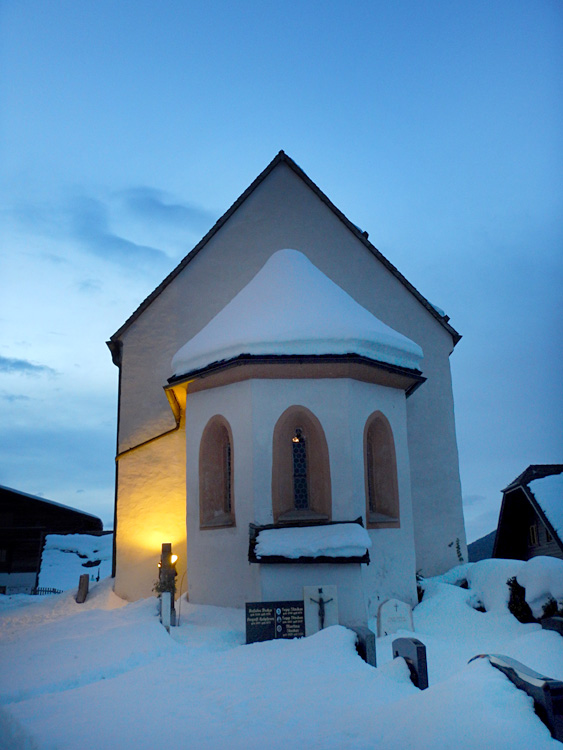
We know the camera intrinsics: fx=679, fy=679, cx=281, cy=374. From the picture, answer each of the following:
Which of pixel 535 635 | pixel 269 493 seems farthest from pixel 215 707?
pixel 269 493

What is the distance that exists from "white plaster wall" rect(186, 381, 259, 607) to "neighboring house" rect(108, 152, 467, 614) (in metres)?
0.03

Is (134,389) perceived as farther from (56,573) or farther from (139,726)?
(56,573)

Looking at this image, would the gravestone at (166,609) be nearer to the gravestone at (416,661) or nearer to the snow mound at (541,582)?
the gravestone at (416,661)

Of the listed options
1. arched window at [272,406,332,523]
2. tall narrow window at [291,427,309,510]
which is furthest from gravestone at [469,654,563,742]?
tall narrow window at [291,427,309,510]

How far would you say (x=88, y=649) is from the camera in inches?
367

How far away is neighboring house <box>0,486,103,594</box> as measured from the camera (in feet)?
83.6

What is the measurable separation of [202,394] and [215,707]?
27.3 feet

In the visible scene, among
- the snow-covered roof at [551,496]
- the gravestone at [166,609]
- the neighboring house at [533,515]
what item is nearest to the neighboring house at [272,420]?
the gravestone at [166,609]

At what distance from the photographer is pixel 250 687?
24.5 ft

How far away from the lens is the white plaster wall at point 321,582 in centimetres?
1179

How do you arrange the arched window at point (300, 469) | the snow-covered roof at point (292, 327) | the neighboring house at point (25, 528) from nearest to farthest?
1. the arched window at point (300, 469)
2. the snow-covered roof at point (292, 327)
3. the neighboring house at point (25, 528)

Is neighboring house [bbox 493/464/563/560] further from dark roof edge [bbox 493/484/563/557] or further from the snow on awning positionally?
the snow on awning

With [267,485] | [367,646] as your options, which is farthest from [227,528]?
[367,646]

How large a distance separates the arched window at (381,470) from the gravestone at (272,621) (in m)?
3.96
